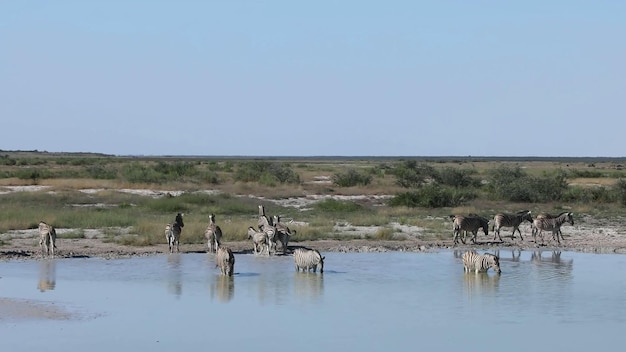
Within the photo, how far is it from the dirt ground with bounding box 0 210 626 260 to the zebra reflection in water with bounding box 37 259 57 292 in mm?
767

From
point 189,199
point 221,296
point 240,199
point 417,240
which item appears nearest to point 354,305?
point 221,296

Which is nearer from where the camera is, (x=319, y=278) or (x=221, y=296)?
(x=221, y=296)

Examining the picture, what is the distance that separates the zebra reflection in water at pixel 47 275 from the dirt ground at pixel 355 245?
77 cm

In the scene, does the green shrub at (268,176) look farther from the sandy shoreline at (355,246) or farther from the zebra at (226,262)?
the zebra at (226,262)

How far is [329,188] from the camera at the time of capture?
141ft

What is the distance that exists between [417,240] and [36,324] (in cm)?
1311

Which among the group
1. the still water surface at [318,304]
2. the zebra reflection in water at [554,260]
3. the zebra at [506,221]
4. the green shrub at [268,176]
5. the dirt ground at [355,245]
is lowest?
the still water surface at [318,304]

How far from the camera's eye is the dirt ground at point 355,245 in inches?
789

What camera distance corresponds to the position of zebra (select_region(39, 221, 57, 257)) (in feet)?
62.3

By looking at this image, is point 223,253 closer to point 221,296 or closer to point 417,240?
point 221,296

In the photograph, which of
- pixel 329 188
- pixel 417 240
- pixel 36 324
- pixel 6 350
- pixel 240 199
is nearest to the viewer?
pixel 6 350

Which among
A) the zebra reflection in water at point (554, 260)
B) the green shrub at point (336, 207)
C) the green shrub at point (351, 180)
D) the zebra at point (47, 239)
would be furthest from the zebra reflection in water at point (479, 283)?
the green shrub at point (351, 180)

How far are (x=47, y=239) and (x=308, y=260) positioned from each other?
18.2 feet

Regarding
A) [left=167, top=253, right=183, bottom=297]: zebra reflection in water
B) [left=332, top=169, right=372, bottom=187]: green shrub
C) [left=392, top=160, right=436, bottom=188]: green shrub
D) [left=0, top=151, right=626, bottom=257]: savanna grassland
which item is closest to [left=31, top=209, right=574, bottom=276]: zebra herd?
[left=0, top=151, right=626, bottom=257]: savanna grassland
